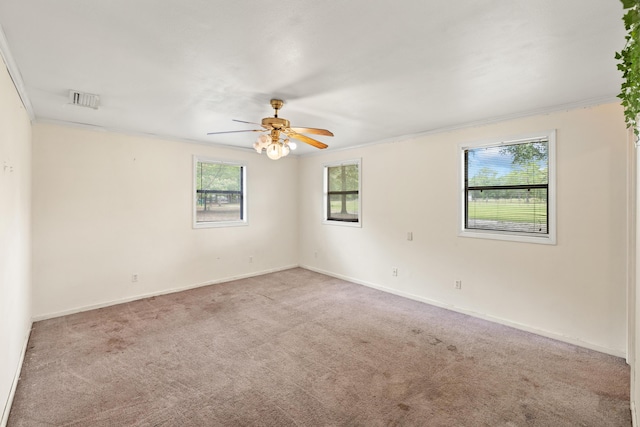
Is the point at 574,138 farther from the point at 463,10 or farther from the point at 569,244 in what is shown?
the point at 463,10

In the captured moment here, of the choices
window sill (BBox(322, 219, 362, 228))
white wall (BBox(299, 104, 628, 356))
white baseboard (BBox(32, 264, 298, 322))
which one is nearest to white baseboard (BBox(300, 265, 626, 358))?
white wall (BBox(299, 104, 628, 356))

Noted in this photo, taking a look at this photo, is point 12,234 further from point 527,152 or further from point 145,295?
point 527,152

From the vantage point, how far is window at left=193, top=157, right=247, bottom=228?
204 inches

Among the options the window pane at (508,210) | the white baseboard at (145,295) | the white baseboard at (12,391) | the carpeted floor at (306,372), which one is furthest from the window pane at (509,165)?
the white baseboard at (12,391)

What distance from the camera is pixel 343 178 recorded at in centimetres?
577

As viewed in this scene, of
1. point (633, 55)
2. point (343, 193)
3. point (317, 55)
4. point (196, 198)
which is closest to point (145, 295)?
point (196, 198)

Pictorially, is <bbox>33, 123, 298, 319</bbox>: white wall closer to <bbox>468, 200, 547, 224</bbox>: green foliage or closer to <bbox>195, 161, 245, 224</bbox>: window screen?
<bbox>195, 161, 245, 224</bbox>: window screen

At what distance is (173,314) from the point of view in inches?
153

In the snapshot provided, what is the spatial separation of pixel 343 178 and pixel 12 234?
4524 millimetres

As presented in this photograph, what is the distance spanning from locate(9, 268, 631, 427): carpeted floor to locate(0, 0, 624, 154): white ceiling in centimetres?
248

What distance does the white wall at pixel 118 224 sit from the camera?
3771 mm

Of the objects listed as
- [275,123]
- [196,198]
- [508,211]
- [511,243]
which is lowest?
[511,243]

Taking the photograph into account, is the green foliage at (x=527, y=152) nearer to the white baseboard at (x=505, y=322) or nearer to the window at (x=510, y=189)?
the window at (x=510, y=189)

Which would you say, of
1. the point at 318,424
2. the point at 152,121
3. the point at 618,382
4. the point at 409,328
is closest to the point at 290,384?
the point at 318,424
